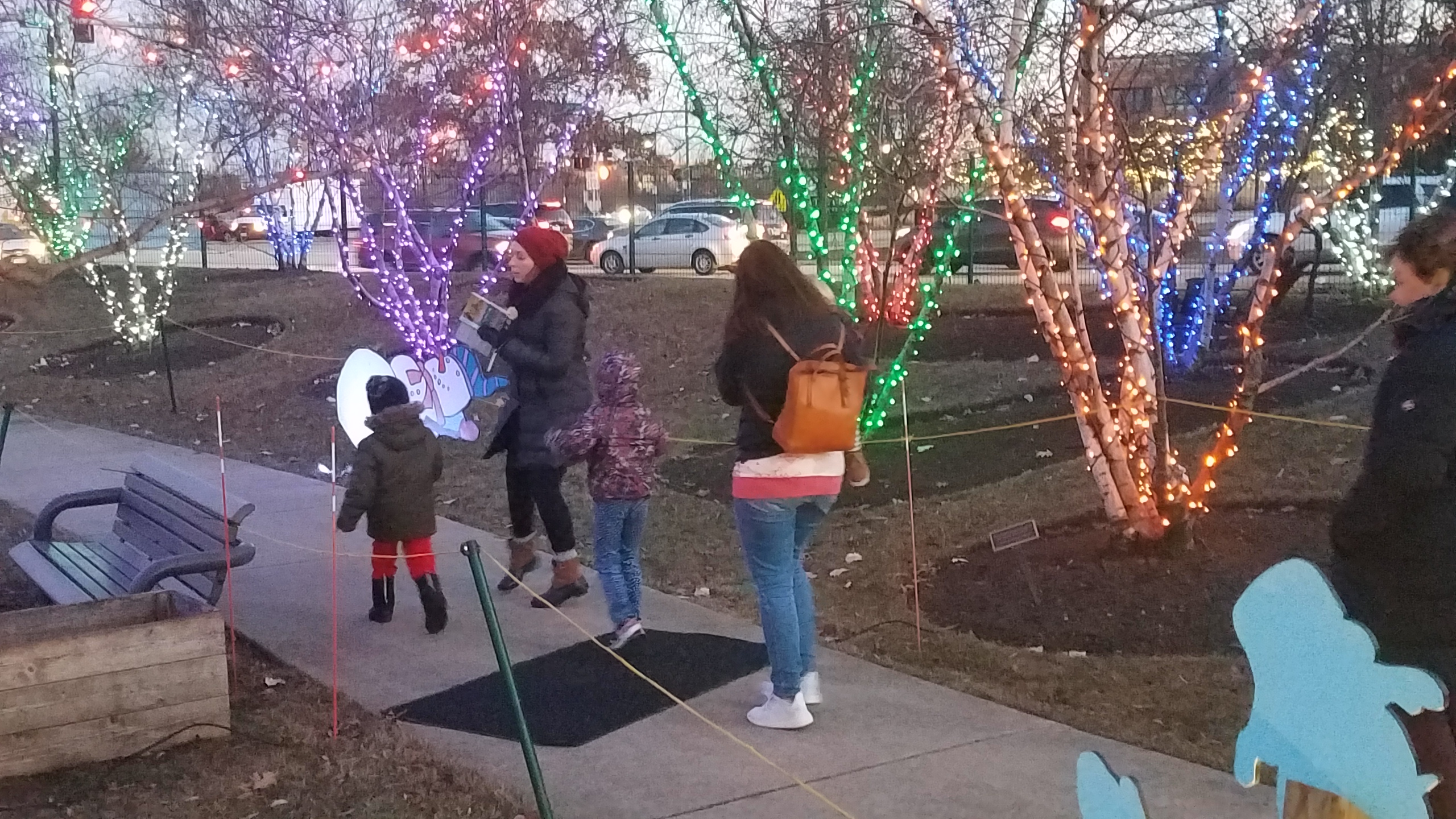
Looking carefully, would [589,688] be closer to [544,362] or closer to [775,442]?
[775,442]

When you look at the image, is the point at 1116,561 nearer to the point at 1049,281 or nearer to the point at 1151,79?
the point at 1049,281

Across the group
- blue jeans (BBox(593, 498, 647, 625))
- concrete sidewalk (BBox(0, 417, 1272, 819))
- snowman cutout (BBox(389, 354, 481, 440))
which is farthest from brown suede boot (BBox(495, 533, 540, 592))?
snowman cutout (BBox(389, 354, 481, 440))

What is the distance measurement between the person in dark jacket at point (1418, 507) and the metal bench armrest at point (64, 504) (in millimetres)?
5891

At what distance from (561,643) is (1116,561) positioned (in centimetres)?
273

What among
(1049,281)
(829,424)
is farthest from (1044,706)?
(1049,281)

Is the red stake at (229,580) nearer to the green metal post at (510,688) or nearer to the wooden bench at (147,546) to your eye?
the wooden bench at (147,546)

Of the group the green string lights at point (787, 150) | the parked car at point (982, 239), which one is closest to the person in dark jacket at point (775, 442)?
the green string lights at point (787, 150)

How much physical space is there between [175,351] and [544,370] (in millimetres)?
13016

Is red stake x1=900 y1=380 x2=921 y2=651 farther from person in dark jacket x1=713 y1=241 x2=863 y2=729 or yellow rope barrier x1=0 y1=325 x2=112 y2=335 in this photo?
yellow rope barrier x1=0 y1=325 x2=112 y2=335

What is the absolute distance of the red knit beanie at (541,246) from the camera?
6.24m

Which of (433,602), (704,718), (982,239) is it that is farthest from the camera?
(982,239)

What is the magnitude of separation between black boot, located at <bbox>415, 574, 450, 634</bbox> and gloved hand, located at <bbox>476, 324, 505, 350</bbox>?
1.14 m

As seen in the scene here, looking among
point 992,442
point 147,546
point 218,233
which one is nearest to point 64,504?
point 147,546

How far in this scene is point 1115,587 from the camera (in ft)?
21.1
